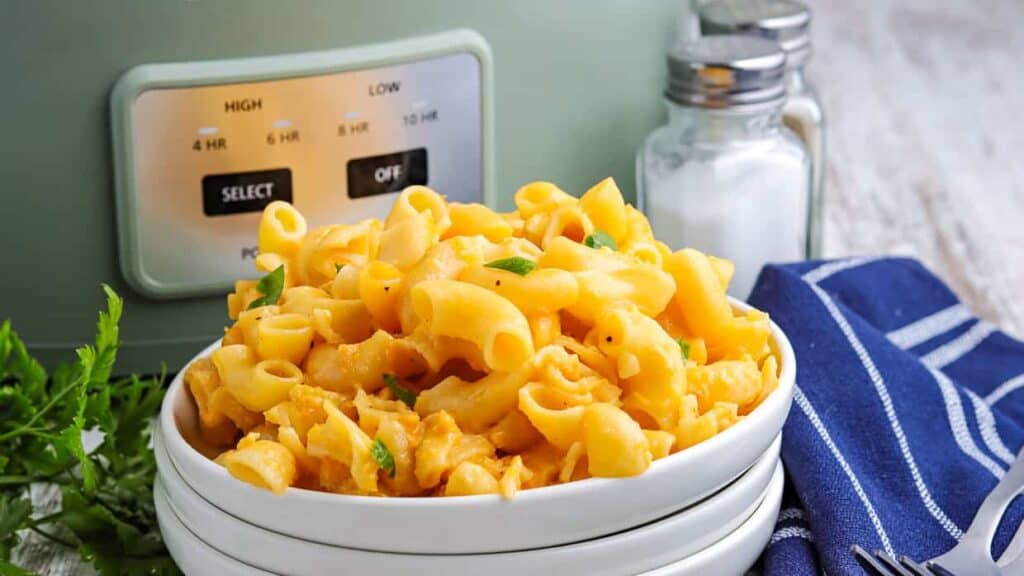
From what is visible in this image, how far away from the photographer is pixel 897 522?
1025 millimetres

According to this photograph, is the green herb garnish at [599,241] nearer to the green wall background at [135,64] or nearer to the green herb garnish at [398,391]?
the green herb garnish at [398,391]

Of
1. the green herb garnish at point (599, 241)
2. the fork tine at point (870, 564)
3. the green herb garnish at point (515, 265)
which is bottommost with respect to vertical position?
the fork tine at point (870, 564)

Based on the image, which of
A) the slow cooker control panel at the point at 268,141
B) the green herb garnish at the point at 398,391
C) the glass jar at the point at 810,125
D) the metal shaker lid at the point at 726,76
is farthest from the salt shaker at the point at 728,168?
the green herb garnish at the point at 398,391

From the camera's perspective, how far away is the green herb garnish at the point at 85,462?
98 centimetres

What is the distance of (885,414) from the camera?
1.12m

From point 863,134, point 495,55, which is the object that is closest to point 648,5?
point 495,55

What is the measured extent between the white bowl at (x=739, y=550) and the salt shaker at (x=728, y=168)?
20.2 inches

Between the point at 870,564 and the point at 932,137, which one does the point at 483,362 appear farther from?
the point at 932,137

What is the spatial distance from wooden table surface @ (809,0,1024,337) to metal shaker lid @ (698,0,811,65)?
28 centimetres

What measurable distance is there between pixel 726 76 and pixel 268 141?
45cm

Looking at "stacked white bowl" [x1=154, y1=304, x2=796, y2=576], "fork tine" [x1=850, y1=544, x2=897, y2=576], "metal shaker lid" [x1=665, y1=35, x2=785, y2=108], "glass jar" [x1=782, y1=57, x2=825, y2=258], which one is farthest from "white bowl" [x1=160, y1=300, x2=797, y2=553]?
"glass jar" [x1=782, y1=57, x2=825, y2=258]

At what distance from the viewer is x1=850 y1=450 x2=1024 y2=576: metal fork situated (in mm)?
899

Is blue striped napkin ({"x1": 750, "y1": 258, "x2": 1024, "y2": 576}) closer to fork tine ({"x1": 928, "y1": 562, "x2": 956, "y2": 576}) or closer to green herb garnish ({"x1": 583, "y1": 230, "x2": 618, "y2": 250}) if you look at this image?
fork tine ({"x1": 928, "y1": 562, "x2": 956, "y2": 576})

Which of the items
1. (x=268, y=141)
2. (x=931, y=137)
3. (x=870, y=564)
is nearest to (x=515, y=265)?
(x=870, y=564)
